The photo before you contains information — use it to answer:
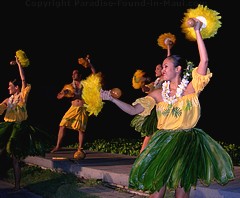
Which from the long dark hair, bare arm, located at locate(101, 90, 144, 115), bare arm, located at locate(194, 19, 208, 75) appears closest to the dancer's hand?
bare arm, located at locate(101, 90, 144, 115)

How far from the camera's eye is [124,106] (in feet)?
12.6

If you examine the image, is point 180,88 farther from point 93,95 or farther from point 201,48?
point 93,95

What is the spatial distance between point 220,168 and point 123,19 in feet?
39.5

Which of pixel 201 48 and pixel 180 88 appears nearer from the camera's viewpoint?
pixel 201 48

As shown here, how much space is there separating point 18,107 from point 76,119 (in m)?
2.91

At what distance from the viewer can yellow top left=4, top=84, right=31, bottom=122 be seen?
675cm

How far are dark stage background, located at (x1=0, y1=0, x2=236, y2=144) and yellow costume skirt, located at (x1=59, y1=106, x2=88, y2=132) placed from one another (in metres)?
4.89

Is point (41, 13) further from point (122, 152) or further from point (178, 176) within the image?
point (178, 176)

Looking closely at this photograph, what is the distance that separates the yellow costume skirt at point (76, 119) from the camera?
376 inches

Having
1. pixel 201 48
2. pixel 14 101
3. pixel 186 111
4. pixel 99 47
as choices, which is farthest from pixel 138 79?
pixel 99 47

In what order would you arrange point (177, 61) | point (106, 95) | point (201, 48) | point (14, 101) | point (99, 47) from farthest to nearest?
point (99, 47) < point (14, 101) < point (177, 61) < point (106, 95) < point (201, 48)

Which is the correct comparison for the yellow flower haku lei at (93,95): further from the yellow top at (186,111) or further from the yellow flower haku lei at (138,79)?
the yellow flower haku lei at (138,79)

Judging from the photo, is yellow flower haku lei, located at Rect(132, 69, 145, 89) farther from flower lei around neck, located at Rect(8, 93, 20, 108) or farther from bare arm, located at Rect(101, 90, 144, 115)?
bare arm, located at Rect(101, 90, 144, 115)

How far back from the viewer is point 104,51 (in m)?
15.1
